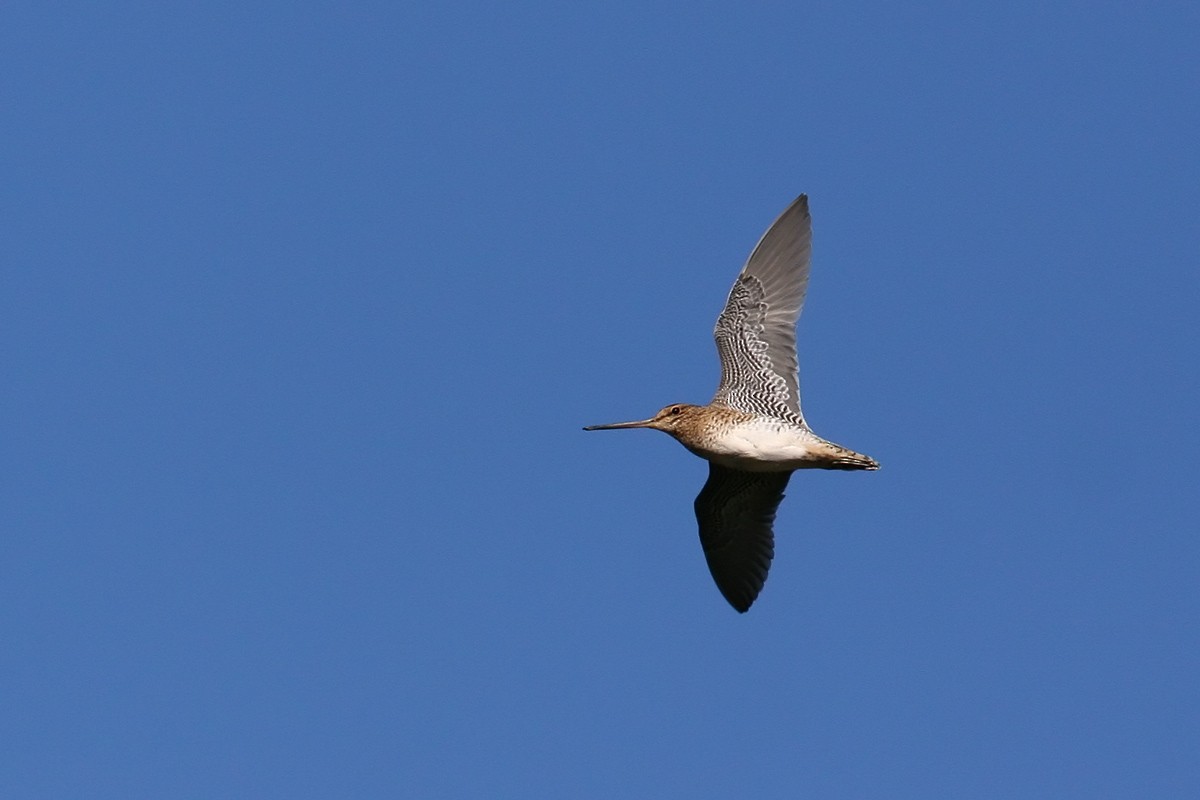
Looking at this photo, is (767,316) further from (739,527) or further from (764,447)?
(739,527)

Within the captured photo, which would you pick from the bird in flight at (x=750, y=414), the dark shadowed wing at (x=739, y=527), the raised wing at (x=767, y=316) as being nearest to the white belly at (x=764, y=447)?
the bird in flight at (x=750, y=414)

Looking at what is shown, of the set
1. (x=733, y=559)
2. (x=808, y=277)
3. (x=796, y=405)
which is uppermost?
(x=808, y=277)

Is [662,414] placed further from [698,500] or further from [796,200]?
[796,200]

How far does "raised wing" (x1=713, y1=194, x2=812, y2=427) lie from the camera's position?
16234 millimetres

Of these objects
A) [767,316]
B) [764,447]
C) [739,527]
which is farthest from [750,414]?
[739,527]

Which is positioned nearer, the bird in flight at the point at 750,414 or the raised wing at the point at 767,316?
the bird in flight at the point at 750,414

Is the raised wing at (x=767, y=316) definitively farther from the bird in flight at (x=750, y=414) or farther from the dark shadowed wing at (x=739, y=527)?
the dark shadowed wing at (x=739, y=527)

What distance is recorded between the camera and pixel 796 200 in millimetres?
16609

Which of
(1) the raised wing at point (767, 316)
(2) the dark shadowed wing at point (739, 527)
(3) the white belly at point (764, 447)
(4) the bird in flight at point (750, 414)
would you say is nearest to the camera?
(3) the white belly at point (764, 447)

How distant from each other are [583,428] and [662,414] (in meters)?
0.78

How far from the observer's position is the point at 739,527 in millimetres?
16844

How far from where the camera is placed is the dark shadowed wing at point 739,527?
1670cm

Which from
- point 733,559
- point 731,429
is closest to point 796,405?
point 731,429

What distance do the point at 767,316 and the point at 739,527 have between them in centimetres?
207
